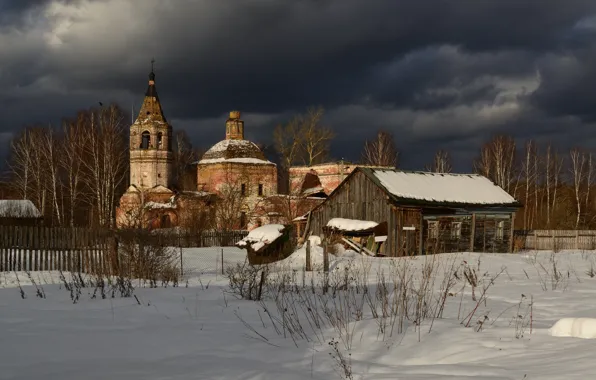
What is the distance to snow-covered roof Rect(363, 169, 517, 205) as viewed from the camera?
24.3 meters

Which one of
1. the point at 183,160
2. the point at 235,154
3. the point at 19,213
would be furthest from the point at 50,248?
the point at 183,160

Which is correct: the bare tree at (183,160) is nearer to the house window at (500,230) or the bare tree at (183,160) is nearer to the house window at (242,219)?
the house window at (242,219)

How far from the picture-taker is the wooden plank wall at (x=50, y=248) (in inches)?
596

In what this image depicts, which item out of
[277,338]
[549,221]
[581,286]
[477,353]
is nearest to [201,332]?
[277,338]

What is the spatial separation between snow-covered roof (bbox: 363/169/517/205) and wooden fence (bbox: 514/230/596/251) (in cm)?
554

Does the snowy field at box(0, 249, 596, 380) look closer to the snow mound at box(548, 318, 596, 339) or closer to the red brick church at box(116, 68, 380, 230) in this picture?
the snow mound at box(548, 318, 596, 339)

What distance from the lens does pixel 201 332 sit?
5.88 metres

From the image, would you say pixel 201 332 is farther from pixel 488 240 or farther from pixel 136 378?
pixel 488 240

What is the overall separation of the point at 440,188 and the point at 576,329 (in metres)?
21.4

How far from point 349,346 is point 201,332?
1.73 metres

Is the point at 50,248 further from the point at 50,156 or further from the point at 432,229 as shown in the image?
the point at 50,156

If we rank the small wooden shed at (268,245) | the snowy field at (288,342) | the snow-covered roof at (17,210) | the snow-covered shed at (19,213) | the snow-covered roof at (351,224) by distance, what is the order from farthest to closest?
the snow-covered roof at (17,210), the snow-covered shed at (19,213), the snow-covered roof at (351,224), the small wooden shed at (268,245), the snowy field at (288,342)

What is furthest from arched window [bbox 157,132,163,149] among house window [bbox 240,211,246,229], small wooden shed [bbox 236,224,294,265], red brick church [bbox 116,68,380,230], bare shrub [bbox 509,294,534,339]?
bare shrub [bbox 509,294,534,339]

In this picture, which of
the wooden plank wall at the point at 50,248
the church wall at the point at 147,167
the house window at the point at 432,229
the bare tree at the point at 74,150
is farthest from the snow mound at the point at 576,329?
the church wall at the point at 147,167
